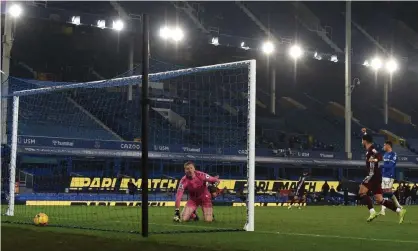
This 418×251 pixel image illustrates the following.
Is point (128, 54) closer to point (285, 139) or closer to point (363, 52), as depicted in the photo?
point (285, 139)

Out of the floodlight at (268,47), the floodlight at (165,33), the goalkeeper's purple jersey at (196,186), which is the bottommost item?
the goalkeeper's purple jersey at (196,186)

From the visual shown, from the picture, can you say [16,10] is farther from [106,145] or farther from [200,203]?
[200,203]

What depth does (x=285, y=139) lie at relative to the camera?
47.2 m

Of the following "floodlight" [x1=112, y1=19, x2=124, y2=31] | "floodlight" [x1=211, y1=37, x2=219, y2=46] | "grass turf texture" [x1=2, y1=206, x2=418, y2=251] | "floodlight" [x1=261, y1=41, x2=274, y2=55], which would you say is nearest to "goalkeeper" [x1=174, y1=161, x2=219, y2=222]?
"grass turf texture" [x1=2, y1=206, x2=418, y2=251]

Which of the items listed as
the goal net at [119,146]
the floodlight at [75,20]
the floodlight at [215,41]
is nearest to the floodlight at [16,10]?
the floodlight at [75,20]

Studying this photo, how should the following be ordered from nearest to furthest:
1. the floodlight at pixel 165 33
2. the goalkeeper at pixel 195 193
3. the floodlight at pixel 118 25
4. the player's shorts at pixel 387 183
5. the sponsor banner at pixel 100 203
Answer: the goalkeeper at pixel 195 193
the player's shorts at pixel 387 183
the sponsor banner at pixel 100 203
the floodlight at pixel 118 25
the floodlight at pixel 165 33

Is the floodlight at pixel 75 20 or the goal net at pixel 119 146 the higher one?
the floodlight at pixel 75 20

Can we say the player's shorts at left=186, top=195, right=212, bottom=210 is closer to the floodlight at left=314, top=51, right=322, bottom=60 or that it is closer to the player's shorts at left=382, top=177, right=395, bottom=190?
the player's shorts at left=382, top=177, right=395, bottom=190

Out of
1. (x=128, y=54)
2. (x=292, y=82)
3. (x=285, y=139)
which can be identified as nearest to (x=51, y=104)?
(x=128, y=54)

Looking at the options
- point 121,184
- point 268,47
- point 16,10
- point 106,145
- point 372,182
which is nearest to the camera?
point 372,182

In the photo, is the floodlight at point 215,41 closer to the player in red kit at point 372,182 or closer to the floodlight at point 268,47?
the floodlight at point 268,47

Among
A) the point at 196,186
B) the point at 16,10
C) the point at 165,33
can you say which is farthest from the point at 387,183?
the point at 165,33

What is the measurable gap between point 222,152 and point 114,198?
6271 mm

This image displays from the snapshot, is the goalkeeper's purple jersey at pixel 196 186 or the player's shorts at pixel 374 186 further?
the player's shorts at pixel 374 186
